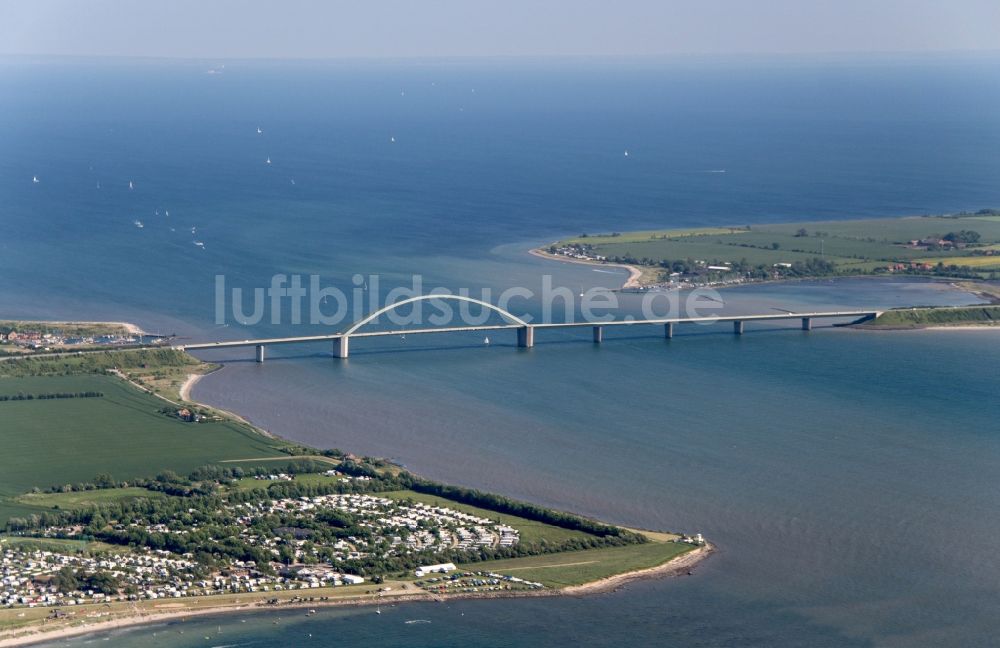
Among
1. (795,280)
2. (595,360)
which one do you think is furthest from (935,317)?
(595,360)

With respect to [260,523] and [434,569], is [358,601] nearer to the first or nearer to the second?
Answer: [434,569]

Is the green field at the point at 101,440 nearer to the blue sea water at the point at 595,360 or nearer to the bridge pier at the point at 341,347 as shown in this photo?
the blue sea water at the point at 595,360

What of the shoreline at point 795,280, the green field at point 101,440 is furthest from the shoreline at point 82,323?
the shoreline at point 795,280

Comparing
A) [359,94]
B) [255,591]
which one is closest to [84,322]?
[255,591]

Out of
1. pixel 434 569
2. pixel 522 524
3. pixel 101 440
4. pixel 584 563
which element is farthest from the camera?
pixel 101 440

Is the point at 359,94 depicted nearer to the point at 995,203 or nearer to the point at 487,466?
the point at 995,203

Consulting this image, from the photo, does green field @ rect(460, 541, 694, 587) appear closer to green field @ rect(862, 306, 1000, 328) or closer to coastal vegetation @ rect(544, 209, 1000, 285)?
green field @ rect(862, 306, 1000, 328)

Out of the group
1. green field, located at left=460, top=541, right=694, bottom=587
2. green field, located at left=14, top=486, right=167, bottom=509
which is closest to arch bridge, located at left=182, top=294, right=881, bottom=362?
green field, located at left=14, top=486, right=167, bottom=509
